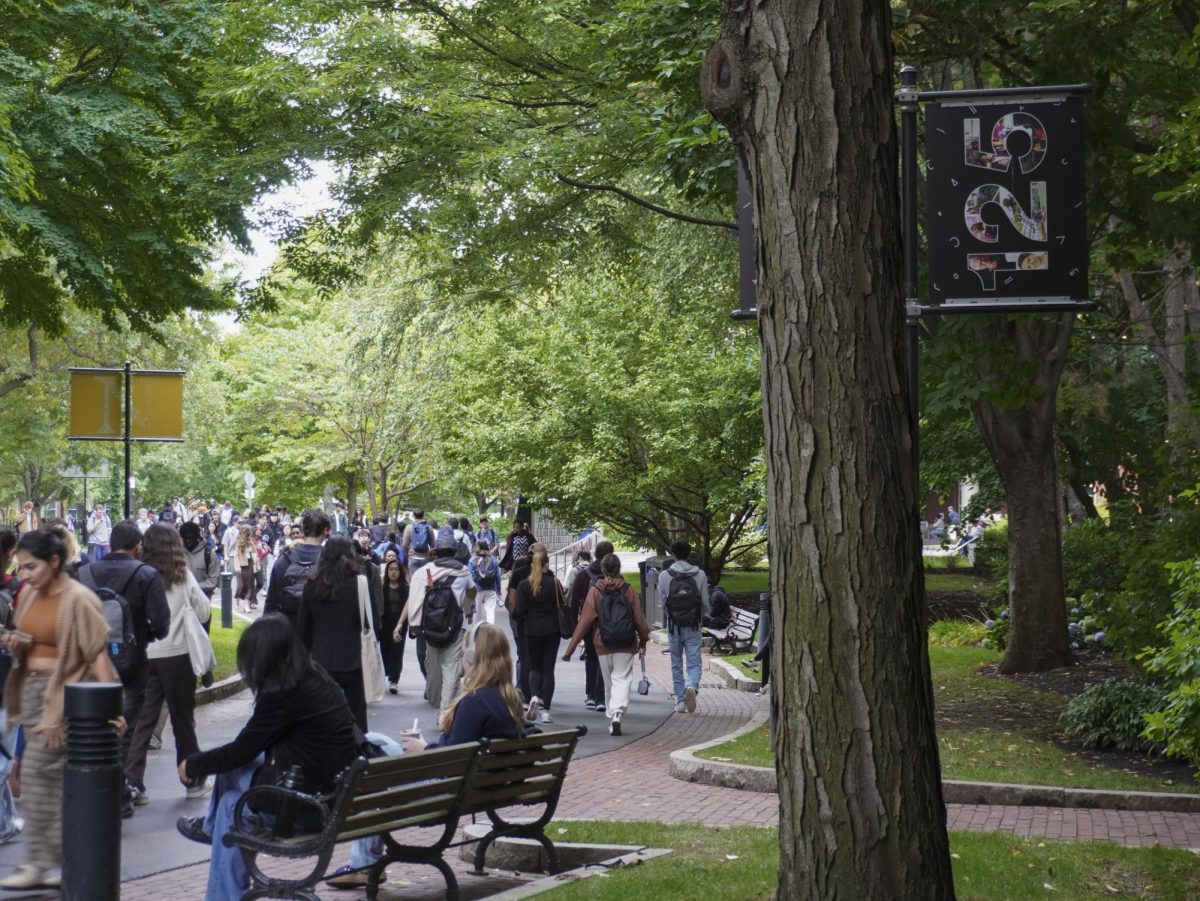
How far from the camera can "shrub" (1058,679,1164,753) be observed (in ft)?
42.5

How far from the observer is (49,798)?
7953mm

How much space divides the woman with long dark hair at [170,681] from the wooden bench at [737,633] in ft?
42.4

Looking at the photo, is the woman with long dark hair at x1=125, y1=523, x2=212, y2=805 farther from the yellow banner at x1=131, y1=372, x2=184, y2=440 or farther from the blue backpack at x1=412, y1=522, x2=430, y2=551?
the blue backpack at x1=412, y1=522, x2=430, y2=551

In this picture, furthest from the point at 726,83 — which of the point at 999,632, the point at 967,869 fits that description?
the point at 999,632

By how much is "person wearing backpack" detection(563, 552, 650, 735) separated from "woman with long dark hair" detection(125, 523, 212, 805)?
15.9ft

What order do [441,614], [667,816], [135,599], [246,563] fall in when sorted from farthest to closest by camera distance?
[246,563] → [441,614] → [667,816] → [135,599]

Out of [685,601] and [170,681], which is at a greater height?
[685,601]

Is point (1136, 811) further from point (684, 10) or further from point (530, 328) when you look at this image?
point (530, 328)

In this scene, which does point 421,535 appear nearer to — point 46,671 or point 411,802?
point 46,671

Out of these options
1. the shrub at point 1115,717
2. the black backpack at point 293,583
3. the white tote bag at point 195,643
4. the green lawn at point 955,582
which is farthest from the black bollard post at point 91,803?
the green lawn at point 955,582

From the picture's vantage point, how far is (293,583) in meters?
12.2

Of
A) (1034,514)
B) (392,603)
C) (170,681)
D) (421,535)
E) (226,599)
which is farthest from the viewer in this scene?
(421,535)

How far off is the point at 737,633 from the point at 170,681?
13868mm

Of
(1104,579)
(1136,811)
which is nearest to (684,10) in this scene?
(1136,811)
